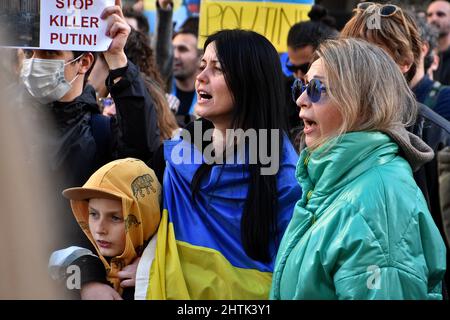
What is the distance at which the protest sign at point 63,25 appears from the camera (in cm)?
377

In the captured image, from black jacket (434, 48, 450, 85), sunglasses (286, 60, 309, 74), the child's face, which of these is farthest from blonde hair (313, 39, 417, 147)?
black jacket (434, 48, 450, 85)

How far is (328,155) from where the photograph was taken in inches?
108

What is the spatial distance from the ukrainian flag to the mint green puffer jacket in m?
0.26

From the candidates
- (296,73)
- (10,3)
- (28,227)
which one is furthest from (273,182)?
(296,73)

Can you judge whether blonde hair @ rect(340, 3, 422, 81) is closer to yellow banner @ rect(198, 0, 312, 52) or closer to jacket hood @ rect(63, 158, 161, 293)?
jacket hood @ rect(63, 158, 161, 293)

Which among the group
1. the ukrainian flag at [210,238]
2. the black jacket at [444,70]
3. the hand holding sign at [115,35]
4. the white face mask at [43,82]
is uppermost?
the hand holding sign at [115,35]

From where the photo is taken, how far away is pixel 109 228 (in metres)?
3.22

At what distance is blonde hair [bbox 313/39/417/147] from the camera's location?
282 cm

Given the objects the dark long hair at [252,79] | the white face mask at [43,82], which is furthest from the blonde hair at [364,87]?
the white face mask at [43,82]

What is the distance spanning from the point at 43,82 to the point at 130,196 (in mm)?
1112

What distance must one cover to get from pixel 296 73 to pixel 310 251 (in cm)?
273

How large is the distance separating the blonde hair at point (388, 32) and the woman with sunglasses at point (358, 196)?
1017 millimetres

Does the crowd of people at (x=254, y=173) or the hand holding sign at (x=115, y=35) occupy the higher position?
A: the hand holding sign at (x=115, y=35)

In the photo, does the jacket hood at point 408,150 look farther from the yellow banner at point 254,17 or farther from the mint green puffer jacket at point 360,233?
the yellow banner at point 254,17
